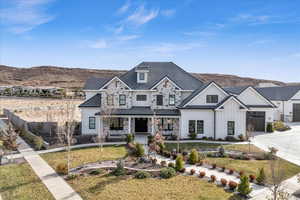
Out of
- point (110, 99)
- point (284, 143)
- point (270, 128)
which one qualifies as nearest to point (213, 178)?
point (284, 143)

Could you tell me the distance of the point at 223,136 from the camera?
84.4 ft

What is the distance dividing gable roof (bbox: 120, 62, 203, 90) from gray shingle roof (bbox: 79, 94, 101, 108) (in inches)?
167

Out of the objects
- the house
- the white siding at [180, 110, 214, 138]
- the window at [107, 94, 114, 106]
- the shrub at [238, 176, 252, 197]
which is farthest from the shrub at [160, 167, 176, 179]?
the window at [107, 94, 114, 106]

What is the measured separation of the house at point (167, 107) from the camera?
25.7 metres

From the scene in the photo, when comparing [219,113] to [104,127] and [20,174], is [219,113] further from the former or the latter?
[20,174]

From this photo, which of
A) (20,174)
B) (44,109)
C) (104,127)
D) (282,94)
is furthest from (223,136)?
(44,109)

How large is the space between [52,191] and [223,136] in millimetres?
19542

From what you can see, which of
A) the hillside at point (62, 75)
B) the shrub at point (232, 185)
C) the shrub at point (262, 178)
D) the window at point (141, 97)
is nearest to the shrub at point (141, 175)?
the shrub at point (232, 185)

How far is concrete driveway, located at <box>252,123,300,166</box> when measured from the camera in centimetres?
2008

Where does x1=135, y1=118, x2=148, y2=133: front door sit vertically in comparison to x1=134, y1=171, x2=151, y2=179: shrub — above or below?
above

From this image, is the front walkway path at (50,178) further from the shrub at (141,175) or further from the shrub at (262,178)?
the shrub at (262,178)

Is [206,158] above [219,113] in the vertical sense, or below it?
below

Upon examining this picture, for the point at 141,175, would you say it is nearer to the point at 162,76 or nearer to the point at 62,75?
the point at 162,76

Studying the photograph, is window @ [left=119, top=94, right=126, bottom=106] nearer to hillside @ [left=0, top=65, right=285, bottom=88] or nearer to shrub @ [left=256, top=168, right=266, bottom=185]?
shrub @ [left=256, top=168, right=266, bottom=185]
